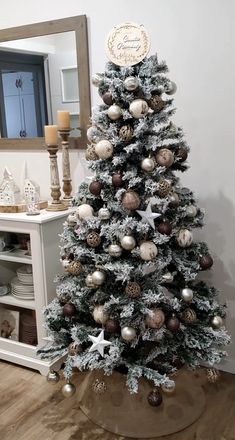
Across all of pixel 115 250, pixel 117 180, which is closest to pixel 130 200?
pixel 117 180

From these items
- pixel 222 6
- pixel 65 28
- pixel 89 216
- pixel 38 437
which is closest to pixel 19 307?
pixel 38 437

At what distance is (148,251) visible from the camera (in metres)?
1.57

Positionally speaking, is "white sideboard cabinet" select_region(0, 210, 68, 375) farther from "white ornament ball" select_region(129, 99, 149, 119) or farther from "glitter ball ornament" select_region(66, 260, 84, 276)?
"white ornament ball" select_region(129, 99, 149, 119)

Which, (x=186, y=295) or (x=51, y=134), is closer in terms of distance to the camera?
(x=186, y=295)

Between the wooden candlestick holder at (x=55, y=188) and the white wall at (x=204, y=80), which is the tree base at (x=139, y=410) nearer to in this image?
the white wall at (x=204, y=80)

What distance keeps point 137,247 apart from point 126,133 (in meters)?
0.45

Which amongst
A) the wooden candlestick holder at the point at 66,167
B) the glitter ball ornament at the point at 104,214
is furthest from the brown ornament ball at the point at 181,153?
the wooden candlestick holder at the point at 66,167

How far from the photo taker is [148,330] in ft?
5.24

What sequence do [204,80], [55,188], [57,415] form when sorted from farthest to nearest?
[55,188] → [204,80] → [57,415]

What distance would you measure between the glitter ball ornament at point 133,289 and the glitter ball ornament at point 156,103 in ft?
2.31

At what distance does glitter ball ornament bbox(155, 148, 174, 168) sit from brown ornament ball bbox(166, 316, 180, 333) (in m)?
0.62

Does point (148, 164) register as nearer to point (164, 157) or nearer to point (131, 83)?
point (164, 157)

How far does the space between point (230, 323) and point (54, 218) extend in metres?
1.09

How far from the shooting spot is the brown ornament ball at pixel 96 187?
5.38ft
